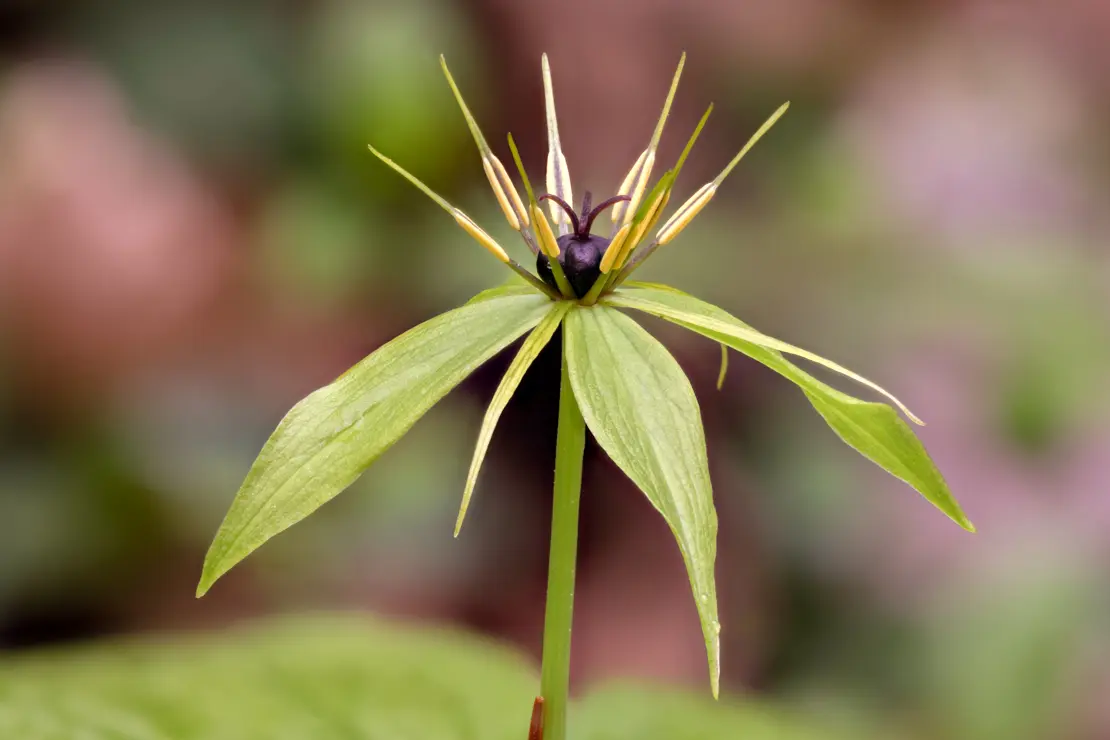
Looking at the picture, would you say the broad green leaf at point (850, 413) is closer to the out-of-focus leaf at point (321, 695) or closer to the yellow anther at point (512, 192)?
the yellow anther at point (512, 192)

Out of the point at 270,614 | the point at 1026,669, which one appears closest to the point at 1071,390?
the point at 1026,669

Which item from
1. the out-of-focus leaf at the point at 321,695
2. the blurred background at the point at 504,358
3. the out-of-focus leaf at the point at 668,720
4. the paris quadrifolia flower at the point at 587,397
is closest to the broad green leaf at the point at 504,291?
the paris quadrifolia flower at the point at 587,397

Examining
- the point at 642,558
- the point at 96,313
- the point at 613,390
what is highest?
the point at 96,313

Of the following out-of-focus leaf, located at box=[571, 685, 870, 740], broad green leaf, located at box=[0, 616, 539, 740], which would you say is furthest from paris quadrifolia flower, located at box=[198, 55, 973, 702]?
out-of-focus leaf, located at box=[571, 685, 870, 740]

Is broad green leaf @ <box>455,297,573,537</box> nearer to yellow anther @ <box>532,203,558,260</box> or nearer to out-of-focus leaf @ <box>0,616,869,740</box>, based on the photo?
yellow anther @ <box>532,203,558,260</box>

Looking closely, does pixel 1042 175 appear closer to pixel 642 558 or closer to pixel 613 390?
pixel 642 558

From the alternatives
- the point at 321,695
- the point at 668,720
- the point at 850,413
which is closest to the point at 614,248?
the point at 850,413
